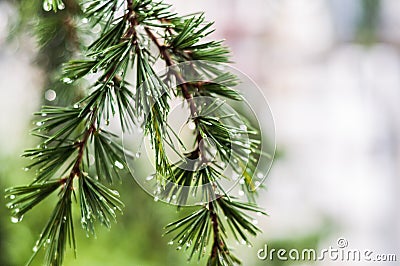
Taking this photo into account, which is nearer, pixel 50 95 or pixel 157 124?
pixel 157 124

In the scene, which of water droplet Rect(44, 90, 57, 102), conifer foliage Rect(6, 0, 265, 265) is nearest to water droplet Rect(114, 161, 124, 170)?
conifer foliage Rect(6, 0, 265, 265)

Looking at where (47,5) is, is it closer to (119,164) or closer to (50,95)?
(119,164)

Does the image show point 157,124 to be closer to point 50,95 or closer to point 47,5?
point 47,5

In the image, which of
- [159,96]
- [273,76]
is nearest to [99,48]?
[159,96]

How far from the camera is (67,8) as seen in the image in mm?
448

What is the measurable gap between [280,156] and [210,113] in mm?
706

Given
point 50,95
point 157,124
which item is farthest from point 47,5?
point 50,95

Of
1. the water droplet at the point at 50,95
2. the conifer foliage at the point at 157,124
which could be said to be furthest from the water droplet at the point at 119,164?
the water droplet at the point at 50,95

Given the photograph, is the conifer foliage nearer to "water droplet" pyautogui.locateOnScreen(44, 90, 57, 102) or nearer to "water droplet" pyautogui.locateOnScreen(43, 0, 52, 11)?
"water droplet" pyautogui.locateOnScreen(43, 0, 52, 11)

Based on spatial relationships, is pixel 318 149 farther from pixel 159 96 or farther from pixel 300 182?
pixel 159 96

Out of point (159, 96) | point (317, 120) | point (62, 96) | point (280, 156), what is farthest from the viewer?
point (317, 120)

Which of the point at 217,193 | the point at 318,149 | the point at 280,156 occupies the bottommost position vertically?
the point at 217,193

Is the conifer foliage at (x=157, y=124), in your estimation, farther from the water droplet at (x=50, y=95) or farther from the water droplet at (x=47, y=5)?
the water droplet at (x=50, y=95)

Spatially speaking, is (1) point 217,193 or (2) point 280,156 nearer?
(1) point 217,193
